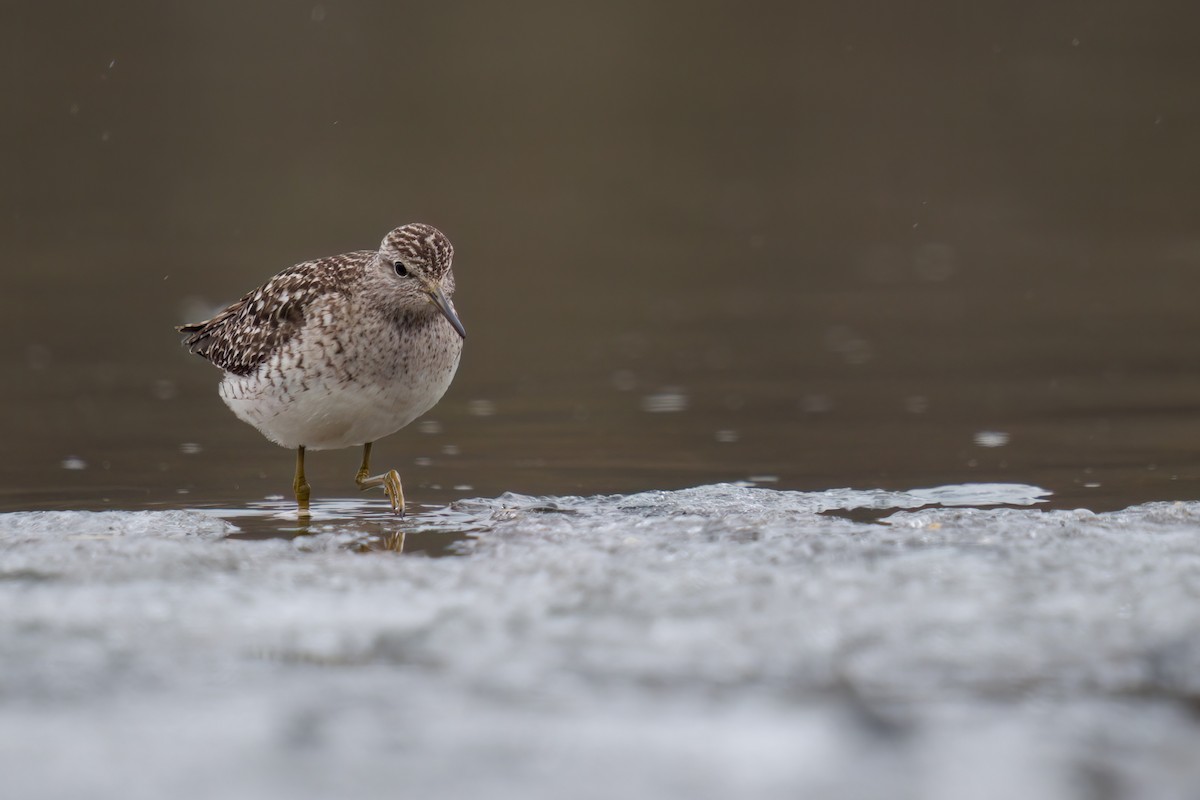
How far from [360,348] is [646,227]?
11.3 metres

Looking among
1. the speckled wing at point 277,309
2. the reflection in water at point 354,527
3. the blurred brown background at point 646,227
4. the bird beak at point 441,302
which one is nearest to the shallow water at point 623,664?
the reflection in water at point 354,527

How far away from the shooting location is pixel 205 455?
9.83 m

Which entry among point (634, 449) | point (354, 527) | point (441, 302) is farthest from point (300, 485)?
point (634, 449)

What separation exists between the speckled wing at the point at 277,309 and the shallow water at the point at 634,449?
0.74 metres

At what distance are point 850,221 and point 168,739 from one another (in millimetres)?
15029

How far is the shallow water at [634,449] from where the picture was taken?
14.4 feet

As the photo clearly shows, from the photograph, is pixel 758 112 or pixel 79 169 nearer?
pixel 79 169

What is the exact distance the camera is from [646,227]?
732 inches

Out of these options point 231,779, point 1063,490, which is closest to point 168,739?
point 231,779

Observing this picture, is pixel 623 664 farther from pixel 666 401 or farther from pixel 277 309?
pixel 666 401

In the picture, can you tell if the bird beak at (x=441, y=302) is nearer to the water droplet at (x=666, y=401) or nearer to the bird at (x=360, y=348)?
the bird at (x=360, y=348)

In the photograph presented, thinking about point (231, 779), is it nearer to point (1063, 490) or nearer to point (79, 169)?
point (1063, 490)

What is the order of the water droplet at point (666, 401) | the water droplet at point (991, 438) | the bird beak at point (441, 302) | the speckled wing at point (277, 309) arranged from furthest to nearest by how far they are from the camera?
the water droplet at point (666, 401) < the water droplet at point (991, 438) < the speckled wing at point (277, 309) < the bird beak at point (441, 302)

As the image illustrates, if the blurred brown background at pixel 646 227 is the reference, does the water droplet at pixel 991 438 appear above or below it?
below
